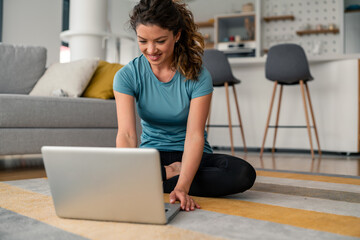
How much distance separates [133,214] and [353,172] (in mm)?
1817

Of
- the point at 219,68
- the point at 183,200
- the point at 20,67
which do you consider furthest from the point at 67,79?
the point at 183,200

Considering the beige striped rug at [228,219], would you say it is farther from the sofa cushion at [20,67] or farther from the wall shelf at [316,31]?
the wall shelf at [316,31]

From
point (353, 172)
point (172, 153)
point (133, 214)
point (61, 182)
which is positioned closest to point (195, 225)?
point (133, 214)

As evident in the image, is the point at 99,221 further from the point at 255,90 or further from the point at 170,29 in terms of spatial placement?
the point at 255,90

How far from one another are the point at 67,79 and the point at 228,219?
2158 mm

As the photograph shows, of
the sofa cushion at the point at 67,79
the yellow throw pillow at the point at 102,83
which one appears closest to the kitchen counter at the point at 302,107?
the yellow throw pillow at the point at 102,83

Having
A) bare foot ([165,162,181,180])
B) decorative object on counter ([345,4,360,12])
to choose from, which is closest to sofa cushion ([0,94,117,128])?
bare foot ([165,162,181,180])

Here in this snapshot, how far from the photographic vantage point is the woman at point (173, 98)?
1266mm

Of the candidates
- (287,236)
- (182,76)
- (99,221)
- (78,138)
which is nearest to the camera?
(287,236)

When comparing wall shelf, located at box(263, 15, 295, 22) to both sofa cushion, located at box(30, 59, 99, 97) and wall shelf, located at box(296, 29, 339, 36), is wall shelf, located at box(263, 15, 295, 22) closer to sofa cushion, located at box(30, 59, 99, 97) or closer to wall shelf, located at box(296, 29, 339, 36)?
wall shelf, located at box(296, 29, 339, 36)

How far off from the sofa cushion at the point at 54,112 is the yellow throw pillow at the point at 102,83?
0.13 metres

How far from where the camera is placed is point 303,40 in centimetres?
625

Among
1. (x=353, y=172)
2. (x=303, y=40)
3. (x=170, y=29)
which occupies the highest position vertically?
(x=303, y=40)

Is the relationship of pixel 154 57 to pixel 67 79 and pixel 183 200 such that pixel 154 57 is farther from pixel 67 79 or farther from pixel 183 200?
pixel 67 79
